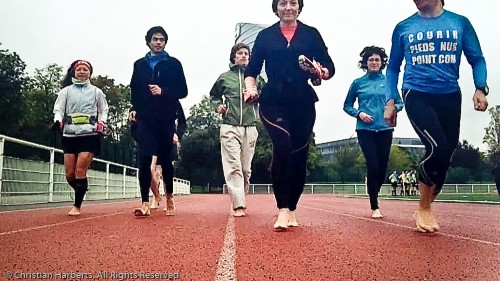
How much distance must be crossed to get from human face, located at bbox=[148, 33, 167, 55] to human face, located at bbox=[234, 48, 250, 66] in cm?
110

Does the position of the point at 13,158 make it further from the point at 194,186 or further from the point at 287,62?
the point at 194,186

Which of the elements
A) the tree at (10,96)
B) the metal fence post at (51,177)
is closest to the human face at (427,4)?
the metal fence post at (51,177)

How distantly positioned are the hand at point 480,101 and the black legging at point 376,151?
2.41 metres

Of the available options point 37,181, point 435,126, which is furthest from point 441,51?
point 37,181

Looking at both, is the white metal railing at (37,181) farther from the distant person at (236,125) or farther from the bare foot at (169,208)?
the distant person at (236,125)

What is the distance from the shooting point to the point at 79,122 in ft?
23.2

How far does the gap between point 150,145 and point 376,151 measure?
2.83m

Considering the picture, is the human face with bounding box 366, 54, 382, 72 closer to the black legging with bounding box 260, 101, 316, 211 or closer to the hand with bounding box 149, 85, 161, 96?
the black legging with bounding box 260, 101, 316, 211

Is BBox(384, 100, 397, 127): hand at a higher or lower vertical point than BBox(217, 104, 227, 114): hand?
lower

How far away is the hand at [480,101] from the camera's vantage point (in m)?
4.54

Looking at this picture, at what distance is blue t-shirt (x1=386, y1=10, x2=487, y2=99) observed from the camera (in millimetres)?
4660

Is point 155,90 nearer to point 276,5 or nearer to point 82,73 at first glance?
point 82,73

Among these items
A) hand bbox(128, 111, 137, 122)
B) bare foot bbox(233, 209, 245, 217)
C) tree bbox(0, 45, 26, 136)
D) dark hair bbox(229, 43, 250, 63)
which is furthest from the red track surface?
tree bbox(0, 45, 26, 136)

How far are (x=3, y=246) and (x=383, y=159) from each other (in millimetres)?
4701
